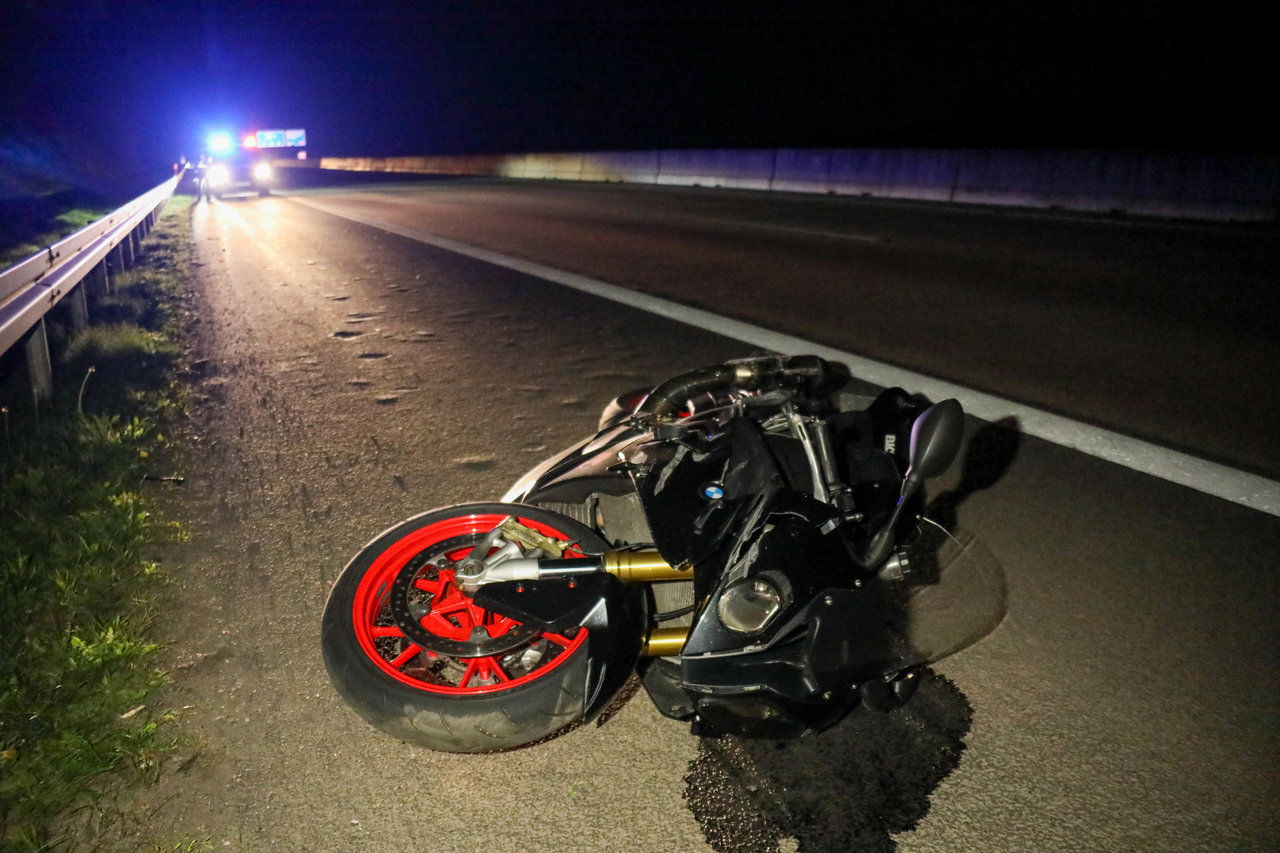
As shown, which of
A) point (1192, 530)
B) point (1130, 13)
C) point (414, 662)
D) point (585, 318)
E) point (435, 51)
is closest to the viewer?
point (414, 662)

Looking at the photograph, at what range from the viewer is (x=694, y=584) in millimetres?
2551

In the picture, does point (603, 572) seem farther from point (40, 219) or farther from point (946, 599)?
point (40, 219)

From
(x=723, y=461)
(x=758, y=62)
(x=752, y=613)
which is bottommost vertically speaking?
(x=752, y=613)

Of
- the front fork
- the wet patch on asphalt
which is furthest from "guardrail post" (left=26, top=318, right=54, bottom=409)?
the wet patch on asphalt

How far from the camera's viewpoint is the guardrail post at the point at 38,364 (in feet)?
19.1

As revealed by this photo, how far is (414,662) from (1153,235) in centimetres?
1313

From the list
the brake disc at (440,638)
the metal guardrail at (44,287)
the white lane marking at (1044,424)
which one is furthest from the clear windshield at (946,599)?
the metal guardrail at (44,287)

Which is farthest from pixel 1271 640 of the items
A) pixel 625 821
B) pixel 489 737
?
pixel 489 737

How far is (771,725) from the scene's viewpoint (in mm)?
2512

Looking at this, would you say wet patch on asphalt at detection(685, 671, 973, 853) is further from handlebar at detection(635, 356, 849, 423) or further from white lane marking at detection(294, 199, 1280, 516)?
white lane marking at detection(294, 199, 1280, 516)

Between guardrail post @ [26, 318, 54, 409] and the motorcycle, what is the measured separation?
13.1 ft

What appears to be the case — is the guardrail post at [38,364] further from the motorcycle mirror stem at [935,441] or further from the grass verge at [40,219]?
the grass verge at [40,219]

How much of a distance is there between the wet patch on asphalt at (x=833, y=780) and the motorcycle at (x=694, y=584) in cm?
14

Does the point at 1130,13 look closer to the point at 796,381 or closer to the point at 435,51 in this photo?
the point at 796,381
